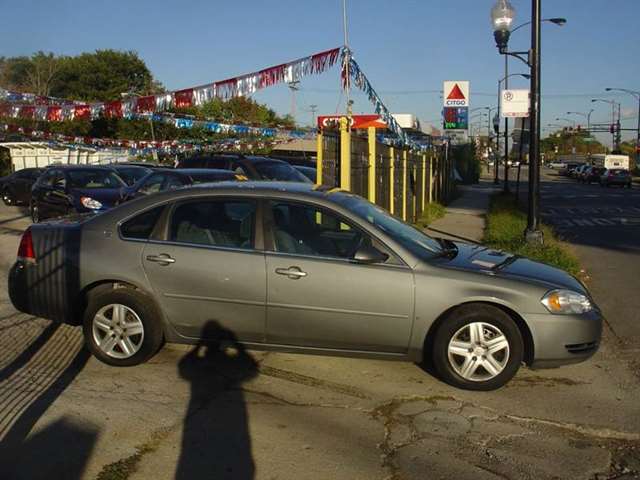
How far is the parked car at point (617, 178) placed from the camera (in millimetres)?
49094

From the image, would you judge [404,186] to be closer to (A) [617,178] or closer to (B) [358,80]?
(B) [358,80]

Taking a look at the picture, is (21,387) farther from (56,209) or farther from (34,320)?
(56,209)

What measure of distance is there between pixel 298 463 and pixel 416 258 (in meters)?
Answer: 1.89

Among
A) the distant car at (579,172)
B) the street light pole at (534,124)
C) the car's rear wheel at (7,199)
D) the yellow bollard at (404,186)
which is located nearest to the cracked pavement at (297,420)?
the street light pole at (534,124)

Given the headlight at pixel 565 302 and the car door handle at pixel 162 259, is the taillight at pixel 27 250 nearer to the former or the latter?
the car door handle at pixel 162 259

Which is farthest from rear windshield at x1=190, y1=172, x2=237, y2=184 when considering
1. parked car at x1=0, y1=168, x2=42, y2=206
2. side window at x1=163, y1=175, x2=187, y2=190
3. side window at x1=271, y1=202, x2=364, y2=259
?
parked car at x1=0, y1=168, x2=42, y2=206

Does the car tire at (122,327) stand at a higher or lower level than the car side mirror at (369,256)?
lower

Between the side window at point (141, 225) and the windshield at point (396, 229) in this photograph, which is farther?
the side window at point (141, 225)

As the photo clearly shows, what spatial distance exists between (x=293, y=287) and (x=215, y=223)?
904 mm

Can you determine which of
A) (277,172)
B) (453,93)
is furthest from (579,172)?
(277,172)

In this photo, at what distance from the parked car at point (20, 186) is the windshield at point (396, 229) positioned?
18176mm

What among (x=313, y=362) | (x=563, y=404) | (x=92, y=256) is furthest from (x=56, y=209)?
(x=563, y=404)

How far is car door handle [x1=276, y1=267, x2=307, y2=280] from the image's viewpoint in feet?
16.8

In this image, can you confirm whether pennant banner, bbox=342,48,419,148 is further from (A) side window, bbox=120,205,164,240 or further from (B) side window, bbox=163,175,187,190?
(A) side window, bbox=120,205,164,240
